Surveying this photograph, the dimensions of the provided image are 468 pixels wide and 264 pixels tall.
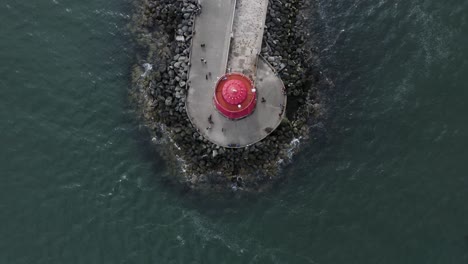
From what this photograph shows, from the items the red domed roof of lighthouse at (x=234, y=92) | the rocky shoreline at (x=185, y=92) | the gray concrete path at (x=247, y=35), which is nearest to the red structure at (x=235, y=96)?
the red domed roof of lighthouse at (x=234, y=92)

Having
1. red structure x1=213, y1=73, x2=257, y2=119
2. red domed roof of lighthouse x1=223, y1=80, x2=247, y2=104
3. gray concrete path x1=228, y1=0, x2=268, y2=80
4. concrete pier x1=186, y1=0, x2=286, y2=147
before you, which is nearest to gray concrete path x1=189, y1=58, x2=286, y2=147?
concrete pier x1=186, y1=0, x2=286, y2=147

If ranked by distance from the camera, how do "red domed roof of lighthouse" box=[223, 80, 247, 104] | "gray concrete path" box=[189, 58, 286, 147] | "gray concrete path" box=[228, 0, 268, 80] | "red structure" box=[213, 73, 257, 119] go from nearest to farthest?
"red domed roof of lighthouse" box=[223, 80, 247, 104]
"red structure" box=[213, 73, 257, 119]
"gray concrete path" box=[189, 58, 286, 147]
"gray concrete path" box=[228, 0, 268, 80]

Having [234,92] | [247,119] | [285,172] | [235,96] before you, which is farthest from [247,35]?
[285,172]

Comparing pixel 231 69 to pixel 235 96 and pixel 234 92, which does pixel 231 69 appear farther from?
pixel 235 96

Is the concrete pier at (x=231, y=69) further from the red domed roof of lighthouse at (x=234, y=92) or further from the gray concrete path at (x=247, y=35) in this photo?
the red domed roof of lighthouse at (x=234, y=92)

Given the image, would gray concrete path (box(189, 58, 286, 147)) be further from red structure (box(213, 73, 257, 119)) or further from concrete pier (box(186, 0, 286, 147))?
red structure (box(213, 73, 257, 119))

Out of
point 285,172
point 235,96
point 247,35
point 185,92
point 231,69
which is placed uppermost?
point 247,35
